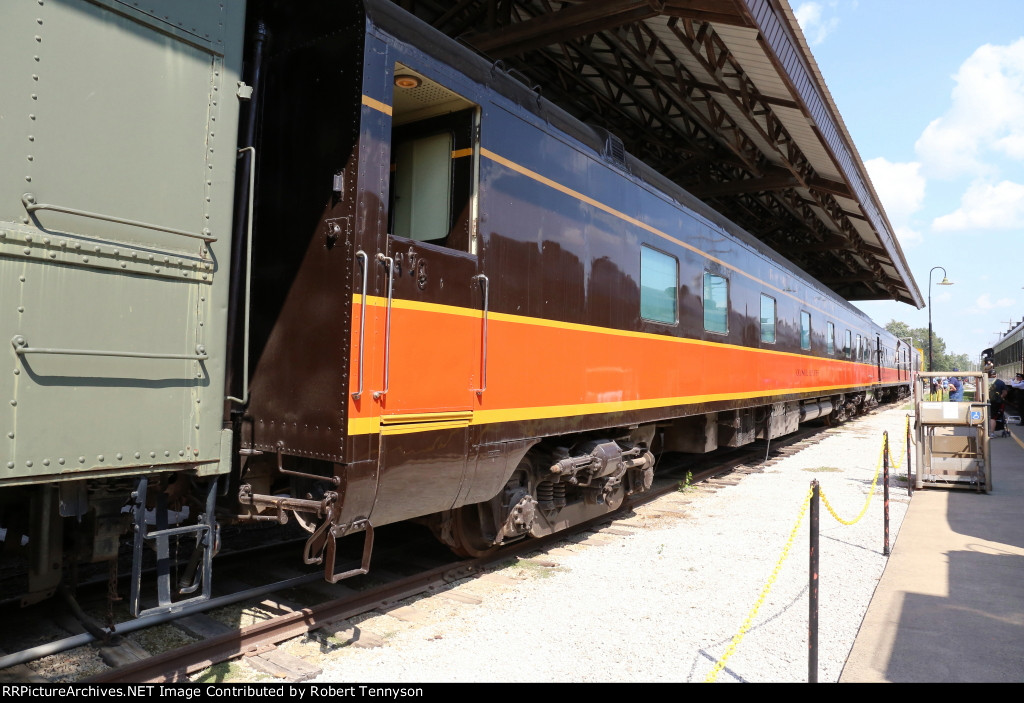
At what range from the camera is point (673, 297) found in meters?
7.20

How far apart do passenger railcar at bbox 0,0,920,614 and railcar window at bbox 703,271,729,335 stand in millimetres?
2162

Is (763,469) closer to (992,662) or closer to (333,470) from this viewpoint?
(992,662)

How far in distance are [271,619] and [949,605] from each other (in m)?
4.69

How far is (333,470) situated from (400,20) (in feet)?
8.45

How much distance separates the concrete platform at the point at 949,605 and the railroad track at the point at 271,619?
2.43 meters

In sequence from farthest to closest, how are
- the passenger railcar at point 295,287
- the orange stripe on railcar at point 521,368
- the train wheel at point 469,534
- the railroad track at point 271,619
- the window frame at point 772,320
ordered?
the window frame at point 772,320, the train wheel at point 469,534, the orange stripe on railcar at point 521,368, the railroad track at point 271,619, the passenger railcar at point 295,287

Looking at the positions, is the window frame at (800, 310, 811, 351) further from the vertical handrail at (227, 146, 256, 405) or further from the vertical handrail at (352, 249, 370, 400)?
the vertical handrail at (227, 146, 256, 405)

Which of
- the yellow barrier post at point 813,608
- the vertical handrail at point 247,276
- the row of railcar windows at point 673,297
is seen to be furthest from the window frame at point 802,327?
the vertical handrail at point 247,276

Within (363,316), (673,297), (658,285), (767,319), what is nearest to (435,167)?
(363,316)

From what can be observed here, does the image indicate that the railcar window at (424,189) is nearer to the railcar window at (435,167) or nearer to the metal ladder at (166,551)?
the railcar window at (435,167)

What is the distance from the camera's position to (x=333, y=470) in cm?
353

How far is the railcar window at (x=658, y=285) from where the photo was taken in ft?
21.5

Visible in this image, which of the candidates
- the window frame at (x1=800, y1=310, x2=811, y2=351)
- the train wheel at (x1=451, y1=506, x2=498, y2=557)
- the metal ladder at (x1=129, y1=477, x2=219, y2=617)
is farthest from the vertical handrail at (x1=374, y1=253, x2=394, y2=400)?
the window frame at (x1=800, y1=310, x2=811, y2=351)

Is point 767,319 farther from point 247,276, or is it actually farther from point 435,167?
point 247,276
